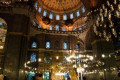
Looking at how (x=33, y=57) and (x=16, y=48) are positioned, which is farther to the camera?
(x=33, y=57)

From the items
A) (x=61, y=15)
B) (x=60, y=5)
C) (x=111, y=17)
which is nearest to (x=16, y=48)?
(x=111, y=17)

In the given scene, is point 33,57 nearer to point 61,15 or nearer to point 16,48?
point 16,48

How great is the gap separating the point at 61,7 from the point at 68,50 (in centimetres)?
1349

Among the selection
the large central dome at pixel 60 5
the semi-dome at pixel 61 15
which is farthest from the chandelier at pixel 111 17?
the large central dome at pixel 60 5

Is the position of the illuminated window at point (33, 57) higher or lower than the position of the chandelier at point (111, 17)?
lower

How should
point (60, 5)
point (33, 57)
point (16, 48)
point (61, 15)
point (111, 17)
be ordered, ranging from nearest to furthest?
point (111, 17)
point (16, 48)
point (33, 57)
point (60, 5)
point (61, 15)

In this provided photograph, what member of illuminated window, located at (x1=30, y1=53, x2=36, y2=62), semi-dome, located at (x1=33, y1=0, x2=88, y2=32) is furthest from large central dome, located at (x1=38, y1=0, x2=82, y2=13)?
illuminated window, located at (x1=30, y1=53, x2=36, y2=62)

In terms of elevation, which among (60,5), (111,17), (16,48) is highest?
(60,5)

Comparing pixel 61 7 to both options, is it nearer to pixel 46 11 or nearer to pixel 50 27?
pixel 46 11

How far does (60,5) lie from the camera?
35.3 m

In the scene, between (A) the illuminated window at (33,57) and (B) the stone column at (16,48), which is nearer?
(B) the stone column at (16,48)

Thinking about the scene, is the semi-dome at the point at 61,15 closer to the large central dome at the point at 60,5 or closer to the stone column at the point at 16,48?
the large central dome at the point at 60,5

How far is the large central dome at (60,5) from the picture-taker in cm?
3438

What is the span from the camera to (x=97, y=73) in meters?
20.9
